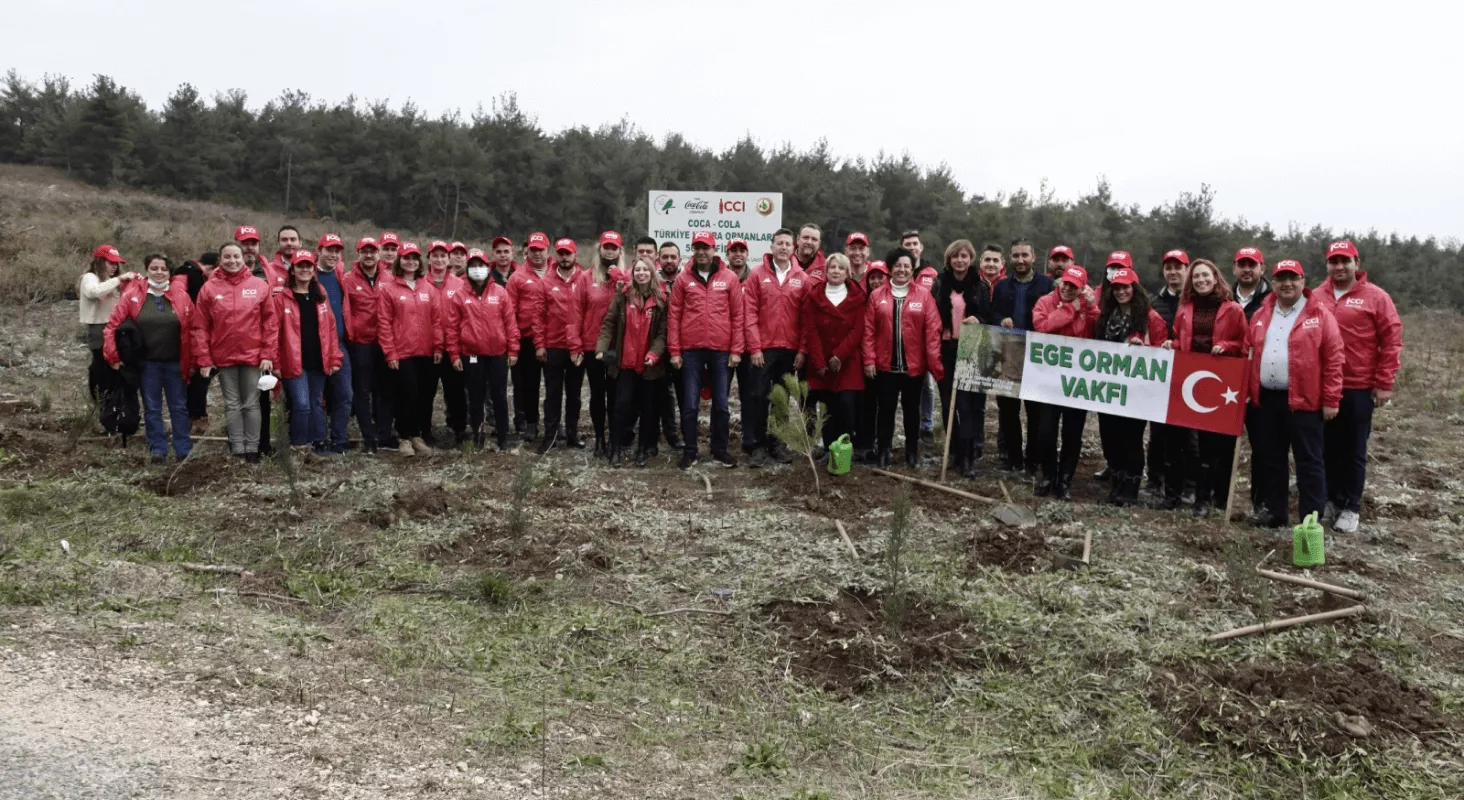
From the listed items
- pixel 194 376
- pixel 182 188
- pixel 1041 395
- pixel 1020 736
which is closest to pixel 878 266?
pixel 1041 395

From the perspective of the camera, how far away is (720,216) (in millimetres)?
13812

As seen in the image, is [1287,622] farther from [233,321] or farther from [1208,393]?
[233,321]

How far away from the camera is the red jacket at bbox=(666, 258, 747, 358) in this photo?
9.38 m

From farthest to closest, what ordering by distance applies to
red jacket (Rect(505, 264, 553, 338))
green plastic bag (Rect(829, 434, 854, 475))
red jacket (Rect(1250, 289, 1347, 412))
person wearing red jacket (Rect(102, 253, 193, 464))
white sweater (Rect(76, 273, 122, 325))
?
1. red jacket (Rect(505, 264, 553, 338))
2. white sweater (Rect(76, 273, 122, 325))
3. person wearing red jacket (Rect(102, 253, 193, 464))
4. green plastic bag (Rect(829, 434, 854, 475))
5. red jacket (Rect(1250, 289, 1347, 412))

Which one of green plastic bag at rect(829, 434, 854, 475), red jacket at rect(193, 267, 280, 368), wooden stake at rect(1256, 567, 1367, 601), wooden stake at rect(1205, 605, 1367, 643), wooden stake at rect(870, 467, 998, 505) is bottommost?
wooden stake at rect(1205, 605, 1367, 643)

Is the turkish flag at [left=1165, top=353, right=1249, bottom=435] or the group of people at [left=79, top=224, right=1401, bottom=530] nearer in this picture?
the turkish flag at [left=1165, top=353, right=1249, bottom=435]

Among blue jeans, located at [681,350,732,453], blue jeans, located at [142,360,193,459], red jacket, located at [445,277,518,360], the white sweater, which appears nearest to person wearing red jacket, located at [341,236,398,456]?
red jacket, located at [445,277,518,360]

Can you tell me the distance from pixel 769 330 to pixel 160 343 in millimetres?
5267

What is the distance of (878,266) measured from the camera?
922cm

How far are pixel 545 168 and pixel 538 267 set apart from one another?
25.5 m

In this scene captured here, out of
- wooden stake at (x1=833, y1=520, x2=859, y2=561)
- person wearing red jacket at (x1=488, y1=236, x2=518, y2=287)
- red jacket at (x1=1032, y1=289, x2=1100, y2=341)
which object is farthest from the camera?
person wearing red jacket at (x1=488, y1=236, x2=518, y2=287)

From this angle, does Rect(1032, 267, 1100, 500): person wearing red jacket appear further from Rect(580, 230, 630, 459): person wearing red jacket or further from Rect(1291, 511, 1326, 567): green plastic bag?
Rect(580, 230, 630, 459): person wearing red jacket

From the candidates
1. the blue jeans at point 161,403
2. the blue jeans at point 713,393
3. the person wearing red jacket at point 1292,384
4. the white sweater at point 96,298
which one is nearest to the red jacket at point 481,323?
the blue jeans at point 713,393

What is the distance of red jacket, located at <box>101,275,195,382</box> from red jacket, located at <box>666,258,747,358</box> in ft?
13.6
